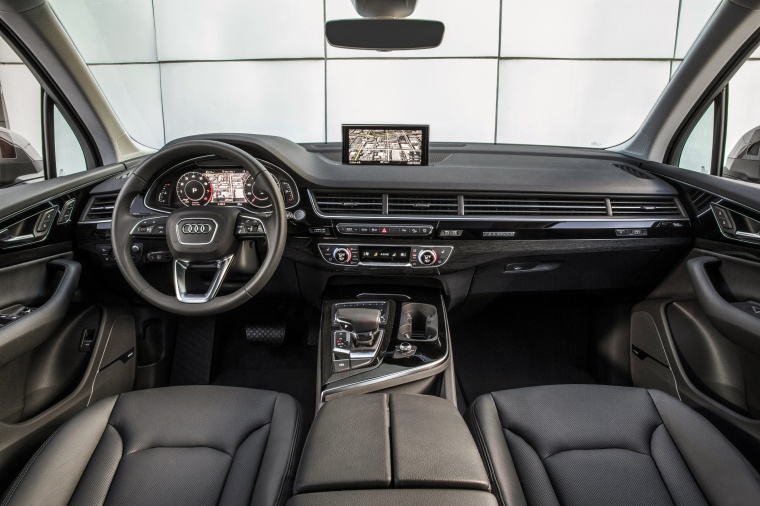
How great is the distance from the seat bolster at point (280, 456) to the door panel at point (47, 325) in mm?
925

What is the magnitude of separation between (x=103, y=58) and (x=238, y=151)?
2966mm

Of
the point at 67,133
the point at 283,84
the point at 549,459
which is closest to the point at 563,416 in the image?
the point at 549,459

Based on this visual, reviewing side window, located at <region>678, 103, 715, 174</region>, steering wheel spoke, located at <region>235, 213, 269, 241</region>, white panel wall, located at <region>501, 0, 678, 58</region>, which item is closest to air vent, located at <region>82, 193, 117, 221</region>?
steering wheel spoke, located at <region>235, 213, 269, 241</region>

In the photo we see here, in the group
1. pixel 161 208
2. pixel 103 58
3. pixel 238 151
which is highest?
pixel 103 58

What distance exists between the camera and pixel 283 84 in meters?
4.01

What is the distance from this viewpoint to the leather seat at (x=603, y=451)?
4.04ft

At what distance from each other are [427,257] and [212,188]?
3.03 ft

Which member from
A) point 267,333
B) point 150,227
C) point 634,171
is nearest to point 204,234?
point 150,227

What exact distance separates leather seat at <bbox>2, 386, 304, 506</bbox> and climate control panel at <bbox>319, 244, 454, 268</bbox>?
0.66 metres

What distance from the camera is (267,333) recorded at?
267cm

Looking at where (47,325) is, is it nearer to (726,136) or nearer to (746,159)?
(746,159)

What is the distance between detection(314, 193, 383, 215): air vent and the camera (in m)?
2.10

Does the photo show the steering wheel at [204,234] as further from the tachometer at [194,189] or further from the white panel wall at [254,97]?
the white panel wall at [254,97]

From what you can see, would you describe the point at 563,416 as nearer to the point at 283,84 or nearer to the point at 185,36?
the point at 283,84
